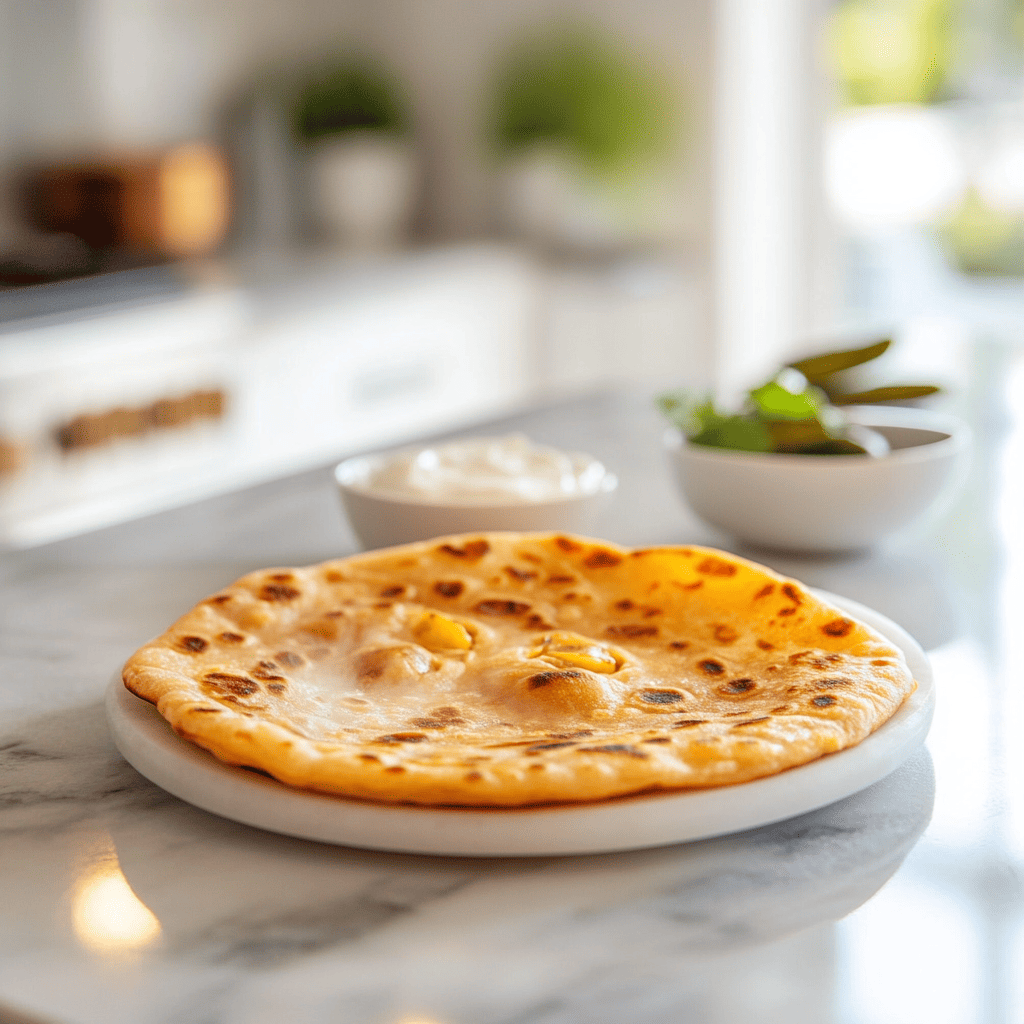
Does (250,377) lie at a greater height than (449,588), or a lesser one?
lesser

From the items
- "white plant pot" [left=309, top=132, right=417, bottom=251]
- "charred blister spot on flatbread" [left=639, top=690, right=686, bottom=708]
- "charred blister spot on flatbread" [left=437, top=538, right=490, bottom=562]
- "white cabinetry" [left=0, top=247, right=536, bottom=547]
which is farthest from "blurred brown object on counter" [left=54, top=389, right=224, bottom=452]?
"charred blister spot on flatbread" [left=639, top=690, right=686, bottom=708]

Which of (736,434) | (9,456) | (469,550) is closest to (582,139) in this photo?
(9,456)

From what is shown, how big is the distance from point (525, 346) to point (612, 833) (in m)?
3.16

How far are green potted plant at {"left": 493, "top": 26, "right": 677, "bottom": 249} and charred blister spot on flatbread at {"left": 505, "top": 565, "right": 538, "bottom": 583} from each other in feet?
9.78

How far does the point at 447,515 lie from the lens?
113 centimetres

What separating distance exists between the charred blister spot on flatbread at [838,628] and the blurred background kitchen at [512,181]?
88.8 inches

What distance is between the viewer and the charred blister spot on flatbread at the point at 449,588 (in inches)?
37.7

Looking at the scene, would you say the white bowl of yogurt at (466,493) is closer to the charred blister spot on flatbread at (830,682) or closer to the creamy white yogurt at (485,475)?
the creamy white yogurt at (485,475)

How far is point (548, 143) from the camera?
12.7 feet

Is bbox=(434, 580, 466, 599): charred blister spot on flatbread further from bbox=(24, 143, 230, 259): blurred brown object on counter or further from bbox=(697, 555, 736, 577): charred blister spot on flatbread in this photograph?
bbox=(24, 143, 230, 259): blurred brown object on counter

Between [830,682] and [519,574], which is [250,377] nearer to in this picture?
[519,574]

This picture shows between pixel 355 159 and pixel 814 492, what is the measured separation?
2.99m

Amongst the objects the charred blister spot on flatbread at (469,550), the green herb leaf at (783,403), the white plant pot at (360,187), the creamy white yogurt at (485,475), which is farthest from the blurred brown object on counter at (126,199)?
the charred blister spot on flatbread at (469,550)

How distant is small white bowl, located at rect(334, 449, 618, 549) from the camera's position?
1131mm
